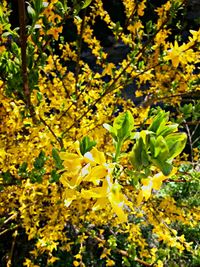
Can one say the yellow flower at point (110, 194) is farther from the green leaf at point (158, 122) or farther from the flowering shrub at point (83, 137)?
the green leaf at point (158, 122)

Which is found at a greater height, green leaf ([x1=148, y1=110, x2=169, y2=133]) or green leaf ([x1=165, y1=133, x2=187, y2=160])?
green leaf ([x1=148, y1=110, x2=169, y2=133])

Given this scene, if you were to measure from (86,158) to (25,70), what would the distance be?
0.63 meters

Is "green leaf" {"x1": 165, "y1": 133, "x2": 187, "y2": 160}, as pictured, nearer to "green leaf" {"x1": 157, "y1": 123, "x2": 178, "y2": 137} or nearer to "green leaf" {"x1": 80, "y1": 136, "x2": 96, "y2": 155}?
"green leaf" {"x1": 157, "y1": 123, "x2": 178, "y2": 137}

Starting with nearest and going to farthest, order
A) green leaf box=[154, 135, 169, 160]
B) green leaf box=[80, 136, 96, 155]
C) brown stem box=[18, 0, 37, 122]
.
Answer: green leaf box=[154, 135, 169, 160]
green leaf box=[80, 136, 96, 155]
brown stem box=[18, 0, 37, 122]

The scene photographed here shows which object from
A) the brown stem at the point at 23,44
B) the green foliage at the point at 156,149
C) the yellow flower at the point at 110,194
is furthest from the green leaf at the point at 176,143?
the brown stem at the point at 23,44

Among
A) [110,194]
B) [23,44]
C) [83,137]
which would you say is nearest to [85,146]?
[83,137]

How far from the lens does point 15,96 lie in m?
1.61

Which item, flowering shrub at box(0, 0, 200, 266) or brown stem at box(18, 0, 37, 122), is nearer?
flowering shrub at box(0, 0, 200, 266)

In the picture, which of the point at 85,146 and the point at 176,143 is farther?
the point at 85,146

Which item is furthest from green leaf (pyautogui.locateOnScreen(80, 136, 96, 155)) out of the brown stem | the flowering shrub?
the brown stem

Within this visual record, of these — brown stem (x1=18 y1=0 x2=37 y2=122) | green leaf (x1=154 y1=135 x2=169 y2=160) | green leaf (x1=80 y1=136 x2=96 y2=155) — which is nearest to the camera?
green leaf (x1=154 y1=135 x2=169 y2=160)

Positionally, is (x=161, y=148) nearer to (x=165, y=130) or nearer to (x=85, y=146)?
(x=165, y=130)

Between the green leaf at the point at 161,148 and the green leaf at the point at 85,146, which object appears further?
the green leaf at the point at 85,146

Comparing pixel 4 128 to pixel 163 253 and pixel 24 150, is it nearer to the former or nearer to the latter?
pixel 24 150
